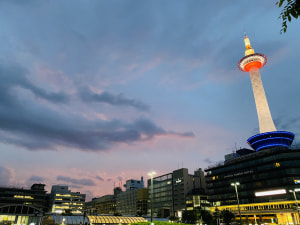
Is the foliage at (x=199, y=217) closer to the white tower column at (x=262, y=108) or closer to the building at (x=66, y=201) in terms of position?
the white tower column at (x=262, y=108)

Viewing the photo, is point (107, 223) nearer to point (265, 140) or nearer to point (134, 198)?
point (265, 140)

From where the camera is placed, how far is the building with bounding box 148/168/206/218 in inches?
5428

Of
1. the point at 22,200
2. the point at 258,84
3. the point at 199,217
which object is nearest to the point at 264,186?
the point at 199,217

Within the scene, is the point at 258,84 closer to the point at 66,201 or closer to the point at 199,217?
the point at 199,217

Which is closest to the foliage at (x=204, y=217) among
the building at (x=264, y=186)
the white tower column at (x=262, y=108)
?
the building at (x=264, y=186)

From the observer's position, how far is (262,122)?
427ft

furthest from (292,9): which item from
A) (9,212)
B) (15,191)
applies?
(15,191)

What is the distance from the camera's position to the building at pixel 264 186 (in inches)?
3467

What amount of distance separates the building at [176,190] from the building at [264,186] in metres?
21.2

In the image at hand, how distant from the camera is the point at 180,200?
457 feet

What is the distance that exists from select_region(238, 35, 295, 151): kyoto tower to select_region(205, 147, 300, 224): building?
472 inches

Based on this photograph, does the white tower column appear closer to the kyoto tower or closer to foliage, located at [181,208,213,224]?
the kyoto tower

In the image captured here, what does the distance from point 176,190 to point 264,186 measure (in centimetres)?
6022

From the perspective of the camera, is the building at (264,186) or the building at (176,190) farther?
the building at (176,190)
